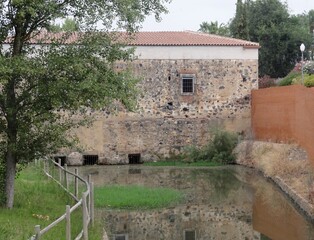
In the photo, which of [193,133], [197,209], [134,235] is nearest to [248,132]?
[193,133]

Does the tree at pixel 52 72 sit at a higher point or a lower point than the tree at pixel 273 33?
lower

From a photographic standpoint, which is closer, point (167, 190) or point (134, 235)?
point (134, 235)

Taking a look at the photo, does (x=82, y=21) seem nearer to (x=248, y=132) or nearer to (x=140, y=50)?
(x=140, y=50)

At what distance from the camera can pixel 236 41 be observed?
34344 mm

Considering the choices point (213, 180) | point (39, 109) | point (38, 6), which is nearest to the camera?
point (38, 6)

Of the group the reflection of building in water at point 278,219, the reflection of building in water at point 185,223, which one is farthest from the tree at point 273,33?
the reflection of building in water at point 185,223

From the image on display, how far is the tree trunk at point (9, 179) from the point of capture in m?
14.1

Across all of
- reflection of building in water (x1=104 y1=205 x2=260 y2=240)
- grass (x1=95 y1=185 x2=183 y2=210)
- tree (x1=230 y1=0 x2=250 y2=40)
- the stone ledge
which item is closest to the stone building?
grass (x1=95 y1=185 x2=183 y2=210)

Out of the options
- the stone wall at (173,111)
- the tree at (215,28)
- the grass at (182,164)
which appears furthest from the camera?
the tree at (215,28)

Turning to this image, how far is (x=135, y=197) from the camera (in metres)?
18.7

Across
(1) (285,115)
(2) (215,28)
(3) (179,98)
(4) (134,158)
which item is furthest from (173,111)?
(2) (215,28)

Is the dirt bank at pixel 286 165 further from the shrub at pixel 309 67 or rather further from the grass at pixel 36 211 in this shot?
the shrub at pixel 309 67

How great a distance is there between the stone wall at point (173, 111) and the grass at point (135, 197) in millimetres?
11439

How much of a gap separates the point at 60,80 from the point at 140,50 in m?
20.6
